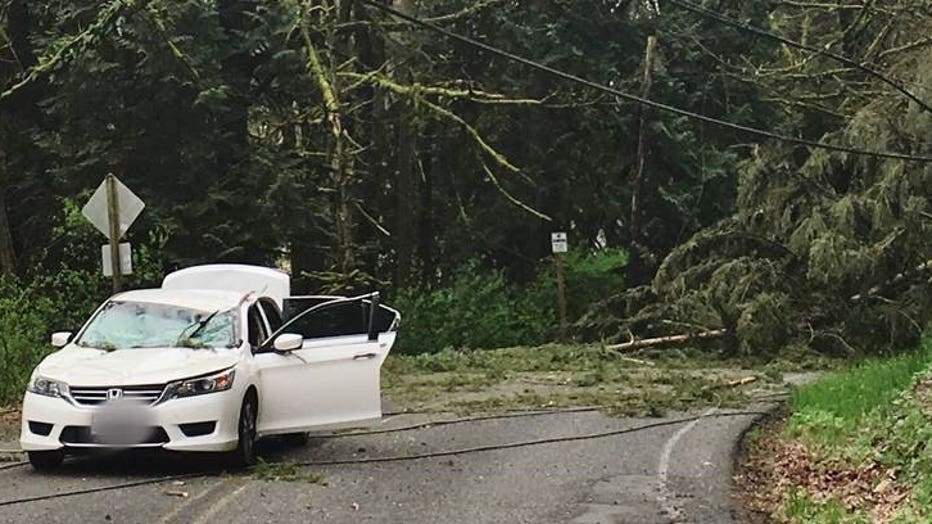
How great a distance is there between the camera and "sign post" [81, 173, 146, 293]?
1577 cm

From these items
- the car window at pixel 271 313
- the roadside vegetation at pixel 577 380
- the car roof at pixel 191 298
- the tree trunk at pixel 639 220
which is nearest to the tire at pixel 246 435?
the car roof at pixel 191 298

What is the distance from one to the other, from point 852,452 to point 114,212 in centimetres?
946

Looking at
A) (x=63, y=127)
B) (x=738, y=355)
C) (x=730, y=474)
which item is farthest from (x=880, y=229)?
(x=63, y=127)

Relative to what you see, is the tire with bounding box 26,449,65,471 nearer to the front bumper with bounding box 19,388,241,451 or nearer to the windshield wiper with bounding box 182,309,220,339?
the front bumper with bounding box 19,388,241,451

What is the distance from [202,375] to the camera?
10.2 meters

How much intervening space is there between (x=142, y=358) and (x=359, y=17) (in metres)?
19.9

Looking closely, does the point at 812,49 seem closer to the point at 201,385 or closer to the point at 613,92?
the point at 613,92

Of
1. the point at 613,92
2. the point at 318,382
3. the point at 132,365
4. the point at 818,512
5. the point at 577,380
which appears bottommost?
the point at 577,380

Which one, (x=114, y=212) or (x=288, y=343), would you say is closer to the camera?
(x=288, y=343)

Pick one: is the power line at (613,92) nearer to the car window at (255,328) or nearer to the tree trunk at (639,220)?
the car window at (255,328)

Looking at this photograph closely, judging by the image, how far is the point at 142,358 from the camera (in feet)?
34.3

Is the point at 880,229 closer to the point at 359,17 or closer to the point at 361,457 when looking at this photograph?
the point at 361,457

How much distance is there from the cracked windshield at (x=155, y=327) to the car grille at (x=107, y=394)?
3.19 ft

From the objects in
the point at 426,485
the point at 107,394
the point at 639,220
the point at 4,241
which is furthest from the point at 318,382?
the point at 639,220
